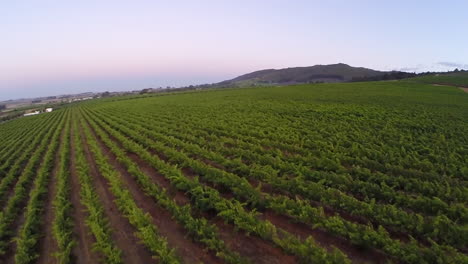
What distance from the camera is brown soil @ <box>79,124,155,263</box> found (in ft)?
22.8

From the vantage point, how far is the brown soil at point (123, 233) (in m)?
6.94

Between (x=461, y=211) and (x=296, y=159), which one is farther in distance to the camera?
(x=296, y=159)

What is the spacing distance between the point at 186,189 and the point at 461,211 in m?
9.22

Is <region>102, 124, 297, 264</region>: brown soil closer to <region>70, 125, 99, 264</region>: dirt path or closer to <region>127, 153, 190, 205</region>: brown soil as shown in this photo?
<region>127, 153, 190, 205</region>: brown soil

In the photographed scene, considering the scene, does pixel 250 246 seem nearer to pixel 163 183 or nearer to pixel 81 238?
pixel 81 238

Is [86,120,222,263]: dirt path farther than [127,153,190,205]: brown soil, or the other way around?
[127,153,190,205]: brown soil

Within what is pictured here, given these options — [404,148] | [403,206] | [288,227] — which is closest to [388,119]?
[404,148]

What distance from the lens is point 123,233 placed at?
26.6 ft

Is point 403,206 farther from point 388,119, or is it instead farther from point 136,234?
point 388,119

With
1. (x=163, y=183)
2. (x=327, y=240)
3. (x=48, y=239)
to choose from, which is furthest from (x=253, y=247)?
(x=48, y=239)

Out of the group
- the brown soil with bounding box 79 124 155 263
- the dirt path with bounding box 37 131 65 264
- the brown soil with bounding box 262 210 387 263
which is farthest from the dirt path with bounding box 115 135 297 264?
the dirt path with bounding box 37 131 65 264

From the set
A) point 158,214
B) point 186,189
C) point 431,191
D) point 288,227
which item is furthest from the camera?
point 186,189

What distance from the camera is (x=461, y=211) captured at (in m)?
6.77

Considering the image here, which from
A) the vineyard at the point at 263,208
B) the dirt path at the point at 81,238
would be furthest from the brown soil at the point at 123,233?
the dirt path at the point at 81,238
